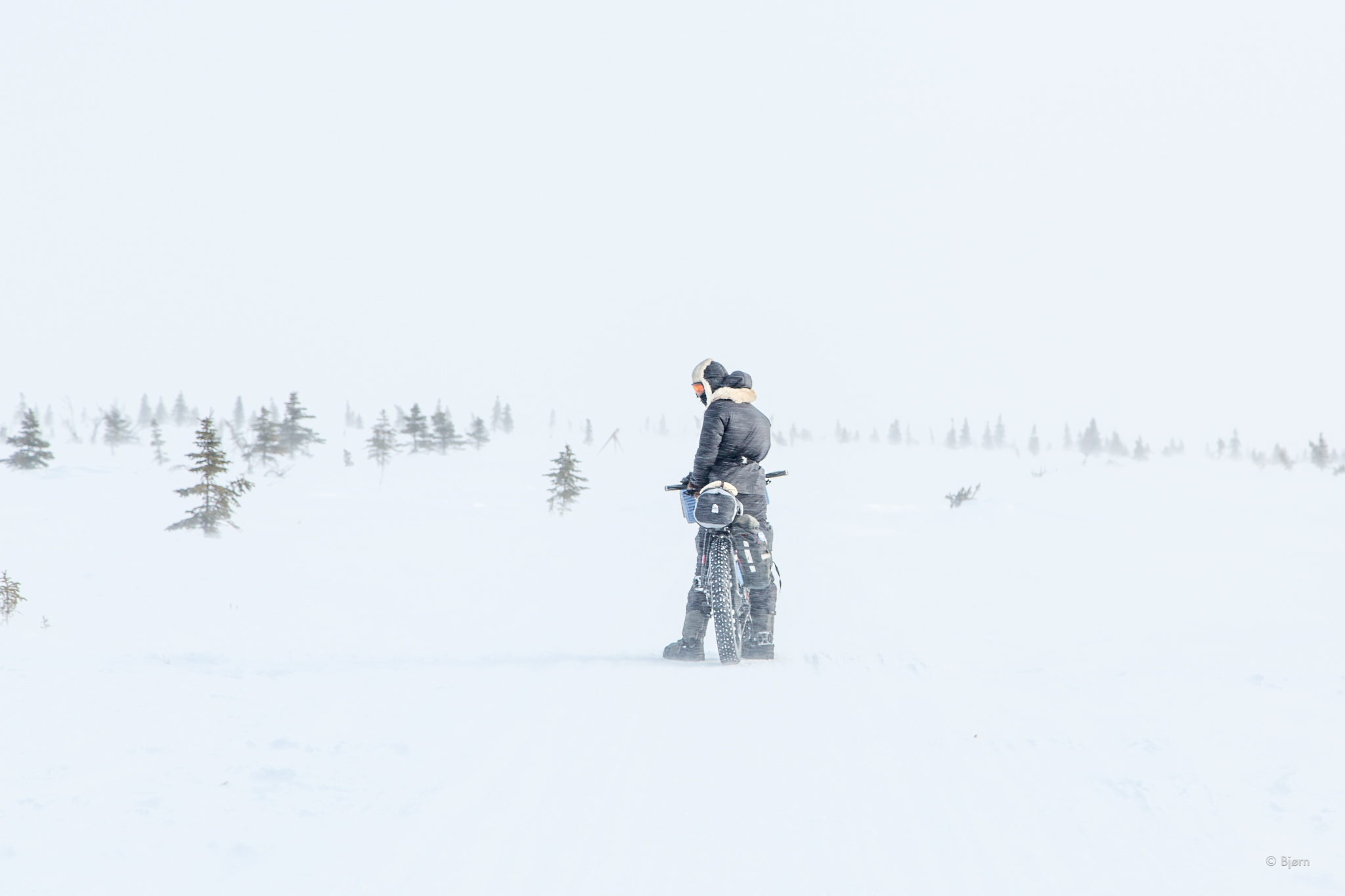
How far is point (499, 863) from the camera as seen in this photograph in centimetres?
300

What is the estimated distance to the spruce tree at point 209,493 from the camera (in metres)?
16.3

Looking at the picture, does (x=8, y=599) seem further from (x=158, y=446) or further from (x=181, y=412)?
(x=181, y=412)

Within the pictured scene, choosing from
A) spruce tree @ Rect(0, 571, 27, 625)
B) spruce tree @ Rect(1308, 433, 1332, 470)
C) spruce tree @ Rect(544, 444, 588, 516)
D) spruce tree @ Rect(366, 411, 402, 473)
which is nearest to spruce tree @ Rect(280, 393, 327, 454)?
spruce tree @ Rect(366, 411, 402, 473)

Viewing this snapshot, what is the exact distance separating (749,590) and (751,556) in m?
0.33

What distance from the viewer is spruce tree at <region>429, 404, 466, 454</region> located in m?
45.1

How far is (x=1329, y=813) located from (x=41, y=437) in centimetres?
3504

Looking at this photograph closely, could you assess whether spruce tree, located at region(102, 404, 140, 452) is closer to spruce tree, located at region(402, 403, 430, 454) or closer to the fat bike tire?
spruce tree, located at region(402, 403, 430, 454)

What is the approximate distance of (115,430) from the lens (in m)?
42.7

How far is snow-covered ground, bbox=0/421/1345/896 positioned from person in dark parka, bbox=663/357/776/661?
0.32 metres

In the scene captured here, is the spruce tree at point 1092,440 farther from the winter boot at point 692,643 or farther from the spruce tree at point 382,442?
the winter boot at point 692,643

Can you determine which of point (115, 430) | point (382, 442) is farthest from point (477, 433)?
point (115, 430)

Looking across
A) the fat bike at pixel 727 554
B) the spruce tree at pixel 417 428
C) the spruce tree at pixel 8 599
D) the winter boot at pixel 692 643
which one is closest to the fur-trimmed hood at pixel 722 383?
the fat bike at pixel 727 554

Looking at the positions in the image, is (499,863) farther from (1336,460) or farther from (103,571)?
(1336,460)

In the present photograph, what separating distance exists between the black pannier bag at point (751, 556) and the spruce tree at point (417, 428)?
3925cm
